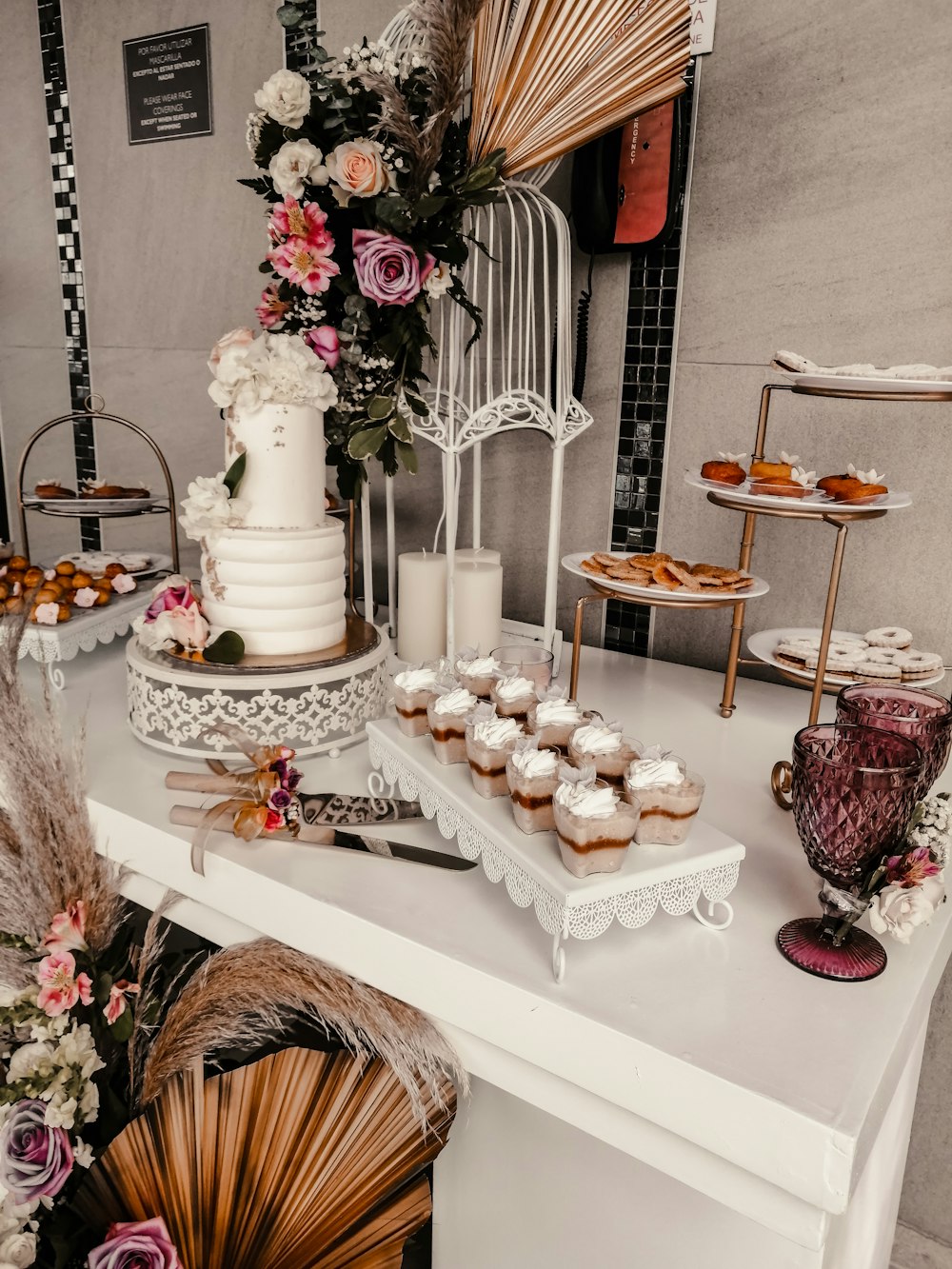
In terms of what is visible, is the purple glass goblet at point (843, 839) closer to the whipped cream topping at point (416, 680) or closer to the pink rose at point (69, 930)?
the whipped cream topping at point (416, 680)

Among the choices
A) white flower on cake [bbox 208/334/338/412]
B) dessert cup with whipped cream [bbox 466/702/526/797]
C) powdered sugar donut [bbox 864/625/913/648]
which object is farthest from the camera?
powdered sugar donut [bbox 864/625/913/648]

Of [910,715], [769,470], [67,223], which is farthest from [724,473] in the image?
[67,223]

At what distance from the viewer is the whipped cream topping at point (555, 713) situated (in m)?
0.90

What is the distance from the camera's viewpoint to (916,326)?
49.0 inches

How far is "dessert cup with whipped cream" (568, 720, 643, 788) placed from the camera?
0.83 metres

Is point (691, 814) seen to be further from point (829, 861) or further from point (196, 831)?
point (196, 831)

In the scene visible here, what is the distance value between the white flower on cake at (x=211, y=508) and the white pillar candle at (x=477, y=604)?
379 mm

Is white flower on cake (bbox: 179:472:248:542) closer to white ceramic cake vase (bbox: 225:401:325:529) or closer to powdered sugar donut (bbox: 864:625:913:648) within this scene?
white ceramic cake vase (bbox: 225:401:325:529)

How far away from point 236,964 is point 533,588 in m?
1.01

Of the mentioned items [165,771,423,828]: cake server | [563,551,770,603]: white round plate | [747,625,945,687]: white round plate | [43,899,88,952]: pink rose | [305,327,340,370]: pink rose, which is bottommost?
[43,899,88,952]: pink rose

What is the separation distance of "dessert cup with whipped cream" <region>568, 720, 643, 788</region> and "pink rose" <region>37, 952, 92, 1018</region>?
51 cm

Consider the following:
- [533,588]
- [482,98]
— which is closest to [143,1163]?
[533,588]

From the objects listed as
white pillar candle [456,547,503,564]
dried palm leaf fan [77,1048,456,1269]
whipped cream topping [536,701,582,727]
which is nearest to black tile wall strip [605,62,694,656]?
white pillar candle [456,547,503,564]

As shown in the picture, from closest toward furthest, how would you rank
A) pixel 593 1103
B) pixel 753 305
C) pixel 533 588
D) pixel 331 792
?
1. pixel 593 1103
2. pixel 331 792
3. pixel 753 305
4. pixel 533 588
